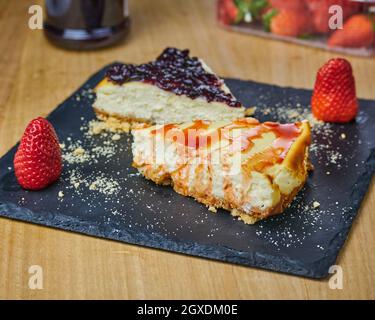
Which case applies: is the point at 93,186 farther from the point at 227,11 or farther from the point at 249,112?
the point at 227,11

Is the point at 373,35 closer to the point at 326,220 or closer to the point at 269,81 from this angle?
the point at 269,81

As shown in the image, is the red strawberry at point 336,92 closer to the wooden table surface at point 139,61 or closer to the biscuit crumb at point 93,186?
the wooden table surface at point 139,61

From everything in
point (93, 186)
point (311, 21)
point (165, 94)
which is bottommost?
point (93, 186)

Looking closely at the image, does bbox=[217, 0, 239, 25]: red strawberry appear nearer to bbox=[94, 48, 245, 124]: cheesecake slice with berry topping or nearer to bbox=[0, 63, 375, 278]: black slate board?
bbox=[94, 48, 245, 124]: cheesecake slice with berry topping

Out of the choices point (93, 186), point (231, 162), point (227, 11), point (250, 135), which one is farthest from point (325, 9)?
point (93, 186)

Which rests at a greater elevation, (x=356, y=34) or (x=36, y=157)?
(x=356, y=34)

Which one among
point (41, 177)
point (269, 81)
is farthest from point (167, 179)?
point (269, 81)

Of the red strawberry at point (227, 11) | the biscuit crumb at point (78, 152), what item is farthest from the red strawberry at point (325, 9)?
the biscuit crumb at point (78, 152)
